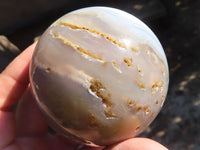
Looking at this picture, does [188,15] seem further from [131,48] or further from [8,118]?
[8,118]

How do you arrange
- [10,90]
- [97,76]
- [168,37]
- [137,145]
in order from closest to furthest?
[97,76]
[137,145]
[10,90]
[168,37]

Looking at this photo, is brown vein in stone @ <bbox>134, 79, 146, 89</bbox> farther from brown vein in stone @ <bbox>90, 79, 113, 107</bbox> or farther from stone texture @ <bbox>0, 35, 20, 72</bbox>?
stone texture @ <bbox>0, 35, 20, 72</bbox>

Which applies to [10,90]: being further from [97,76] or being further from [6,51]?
[6,51]

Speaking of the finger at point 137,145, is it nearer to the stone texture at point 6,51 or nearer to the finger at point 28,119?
the finger at point 28,119

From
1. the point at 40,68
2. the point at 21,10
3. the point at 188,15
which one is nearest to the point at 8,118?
the point at 40,68

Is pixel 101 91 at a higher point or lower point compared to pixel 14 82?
higher

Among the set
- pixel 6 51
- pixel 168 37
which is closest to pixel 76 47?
pixel 6 51
